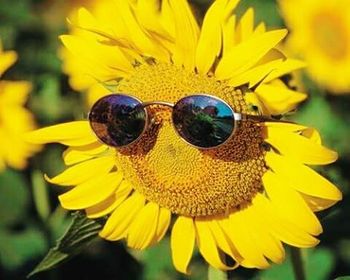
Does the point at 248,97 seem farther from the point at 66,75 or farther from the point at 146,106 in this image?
the point at 66,75

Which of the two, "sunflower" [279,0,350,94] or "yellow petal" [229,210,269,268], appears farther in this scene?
"sunflower" [279,0,350,94]

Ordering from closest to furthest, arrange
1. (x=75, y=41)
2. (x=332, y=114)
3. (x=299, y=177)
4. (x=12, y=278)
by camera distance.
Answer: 1. (x=299, y=177)
2. (x=75, y=41)
3. (x=12, y=278)
4. (x=332, y=114)

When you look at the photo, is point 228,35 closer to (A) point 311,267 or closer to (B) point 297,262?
(B) point 297,262

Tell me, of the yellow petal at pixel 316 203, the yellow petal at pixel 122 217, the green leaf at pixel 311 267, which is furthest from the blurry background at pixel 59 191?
the yellow petal at pixel 122 217

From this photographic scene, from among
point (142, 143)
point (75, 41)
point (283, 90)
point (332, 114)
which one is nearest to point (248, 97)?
point (283, 90)

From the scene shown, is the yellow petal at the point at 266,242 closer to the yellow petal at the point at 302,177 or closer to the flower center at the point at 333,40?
the yellow petal at the point at 302,177

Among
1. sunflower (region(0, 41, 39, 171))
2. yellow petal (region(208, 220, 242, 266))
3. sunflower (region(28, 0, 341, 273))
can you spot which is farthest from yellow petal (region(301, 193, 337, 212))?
sunflower (region(0, 41, 39, 171))

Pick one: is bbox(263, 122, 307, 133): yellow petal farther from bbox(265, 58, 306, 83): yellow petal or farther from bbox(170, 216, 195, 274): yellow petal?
bbox(170, 216, 195, 274): yellow petal

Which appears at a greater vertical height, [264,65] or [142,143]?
[264,65]
